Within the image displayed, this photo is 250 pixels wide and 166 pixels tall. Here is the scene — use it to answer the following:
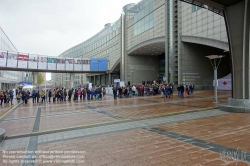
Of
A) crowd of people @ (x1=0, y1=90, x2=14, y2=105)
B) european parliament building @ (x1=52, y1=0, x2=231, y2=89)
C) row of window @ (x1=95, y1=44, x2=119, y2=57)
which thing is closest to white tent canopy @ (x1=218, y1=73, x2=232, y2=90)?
european parliament building @ (x1=52, y1=0, x2=231, y2=89)

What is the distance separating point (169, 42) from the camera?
3447 cm

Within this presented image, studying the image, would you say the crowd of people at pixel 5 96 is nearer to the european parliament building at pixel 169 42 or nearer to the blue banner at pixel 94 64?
the european parliament building at pixel 169 42

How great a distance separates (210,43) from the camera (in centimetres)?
2702

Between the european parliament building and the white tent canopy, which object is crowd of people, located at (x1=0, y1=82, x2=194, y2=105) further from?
the white tent canopy

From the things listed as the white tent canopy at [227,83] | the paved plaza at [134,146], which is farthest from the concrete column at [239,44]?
the white tent canopy at [227,83]

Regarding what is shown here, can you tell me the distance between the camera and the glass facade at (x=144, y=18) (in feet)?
131

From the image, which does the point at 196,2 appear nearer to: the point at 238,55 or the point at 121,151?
the point at 238,55

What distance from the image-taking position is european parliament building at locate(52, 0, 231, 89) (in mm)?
28031

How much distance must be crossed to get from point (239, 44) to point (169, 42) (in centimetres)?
2505

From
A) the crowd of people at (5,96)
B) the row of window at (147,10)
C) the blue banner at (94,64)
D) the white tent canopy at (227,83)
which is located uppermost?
the row of window at (147,10)

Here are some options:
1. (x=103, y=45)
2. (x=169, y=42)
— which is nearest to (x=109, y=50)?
(x=103, y=45)

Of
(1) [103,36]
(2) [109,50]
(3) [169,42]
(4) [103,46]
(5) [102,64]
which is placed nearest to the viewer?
(3) [169,42]

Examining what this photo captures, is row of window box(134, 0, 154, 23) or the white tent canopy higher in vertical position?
row of window box(134, 0, 154, 23)

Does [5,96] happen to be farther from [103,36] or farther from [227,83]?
[103,36]
